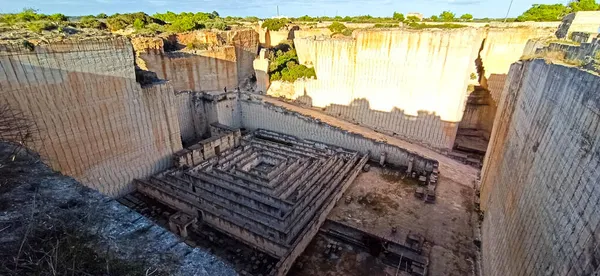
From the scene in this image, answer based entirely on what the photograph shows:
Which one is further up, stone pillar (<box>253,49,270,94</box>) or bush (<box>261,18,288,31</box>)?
bush (<box>261,18,288,31</box>)

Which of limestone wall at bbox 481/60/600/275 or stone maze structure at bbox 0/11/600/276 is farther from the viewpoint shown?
stone maze structure at bbox 0/11/600/276

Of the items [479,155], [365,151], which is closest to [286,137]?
[365,151]

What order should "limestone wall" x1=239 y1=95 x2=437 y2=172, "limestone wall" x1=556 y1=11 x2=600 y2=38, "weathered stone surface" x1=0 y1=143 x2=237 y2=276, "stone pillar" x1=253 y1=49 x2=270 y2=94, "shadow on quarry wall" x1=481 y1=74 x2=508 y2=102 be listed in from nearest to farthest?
"weathered stone surface" x1=0 y1=143 x2=237 y2=276
"limestone wall" x1=556 y1=11 x2=600 y2=38
"limestone wall" x1=239 y1=95 x2=437 y2=172
"shadow on quarry wall" x1=481 y1=74 x2=508 y2=102
"stone pillar" x1=253 y1=49 x2=270 y2=94

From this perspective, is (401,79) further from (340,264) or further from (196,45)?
(196,45)

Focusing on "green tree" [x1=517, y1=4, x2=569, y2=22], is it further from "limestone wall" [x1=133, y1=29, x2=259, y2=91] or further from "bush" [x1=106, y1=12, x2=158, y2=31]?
"bush" [x1=106, y1=12, x2=158, y2=31]

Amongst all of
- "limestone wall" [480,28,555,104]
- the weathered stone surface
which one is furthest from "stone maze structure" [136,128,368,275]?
"limestone wall" [480,28,555,104]

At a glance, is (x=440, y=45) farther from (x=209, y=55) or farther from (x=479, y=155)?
(x=209, y=55)

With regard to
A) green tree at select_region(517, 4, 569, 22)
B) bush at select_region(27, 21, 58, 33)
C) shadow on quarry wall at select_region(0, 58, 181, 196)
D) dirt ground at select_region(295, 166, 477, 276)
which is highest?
green tree at select_region(517, 4, 569, 22)
